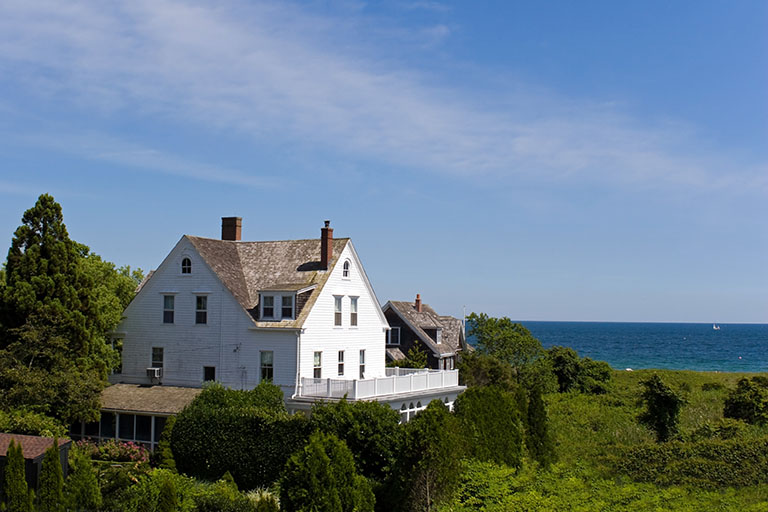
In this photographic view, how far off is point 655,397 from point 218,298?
2148cm

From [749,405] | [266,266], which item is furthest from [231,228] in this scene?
[749,405]

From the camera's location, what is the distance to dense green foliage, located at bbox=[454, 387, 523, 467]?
26438mm

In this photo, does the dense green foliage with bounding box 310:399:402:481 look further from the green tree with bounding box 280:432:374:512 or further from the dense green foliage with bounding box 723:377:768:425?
the dense green foliage with bounding box 723:377:768:425

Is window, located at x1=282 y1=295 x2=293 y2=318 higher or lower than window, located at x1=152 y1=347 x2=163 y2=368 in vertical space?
higher

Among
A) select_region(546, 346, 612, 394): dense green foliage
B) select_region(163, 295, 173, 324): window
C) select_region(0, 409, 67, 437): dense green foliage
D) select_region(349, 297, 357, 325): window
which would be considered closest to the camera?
select_region(0, 409, 67, 437): dense green foliage

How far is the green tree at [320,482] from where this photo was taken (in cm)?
1906

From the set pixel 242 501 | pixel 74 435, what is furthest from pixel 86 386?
pixel 242 501

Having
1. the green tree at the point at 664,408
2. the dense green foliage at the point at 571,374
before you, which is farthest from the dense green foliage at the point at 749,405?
the dense green foliage at the point at 571,374

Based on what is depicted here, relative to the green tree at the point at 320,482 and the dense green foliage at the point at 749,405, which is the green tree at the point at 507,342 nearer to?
the dense green foliage at the point at 749,405

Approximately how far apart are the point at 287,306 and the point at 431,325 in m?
19.6

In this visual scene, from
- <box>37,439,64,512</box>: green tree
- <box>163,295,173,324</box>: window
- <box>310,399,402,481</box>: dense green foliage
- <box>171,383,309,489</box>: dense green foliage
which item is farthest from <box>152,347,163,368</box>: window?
<box>37,439,64,512</box>: green tree

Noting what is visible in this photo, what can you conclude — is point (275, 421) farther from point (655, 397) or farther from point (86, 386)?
point (655, 397)

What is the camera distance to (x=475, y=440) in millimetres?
26469

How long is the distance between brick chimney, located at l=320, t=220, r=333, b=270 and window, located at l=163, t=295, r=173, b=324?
7683 millimetres
